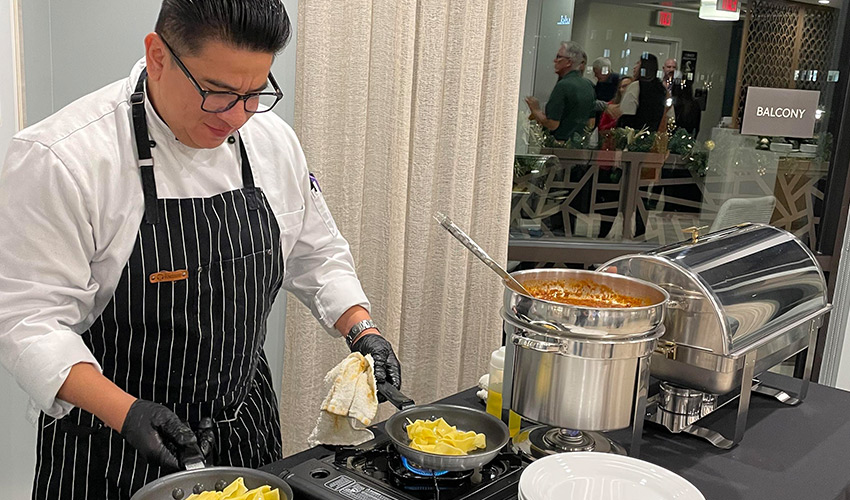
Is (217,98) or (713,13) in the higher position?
(713,13)

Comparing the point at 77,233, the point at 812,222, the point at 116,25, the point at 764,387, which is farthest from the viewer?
the point at 812,222

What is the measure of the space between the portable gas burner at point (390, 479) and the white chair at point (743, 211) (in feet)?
8.61

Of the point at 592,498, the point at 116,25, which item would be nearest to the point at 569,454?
the point at 592,498

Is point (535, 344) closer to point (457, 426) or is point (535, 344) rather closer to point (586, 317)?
point (586, 317)

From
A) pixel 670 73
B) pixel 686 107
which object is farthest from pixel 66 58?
pixel 686 107

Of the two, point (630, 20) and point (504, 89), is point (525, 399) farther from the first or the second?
point (630, 20)

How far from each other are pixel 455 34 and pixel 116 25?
111 centimetres

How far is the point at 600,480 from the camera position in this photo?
4.36 ft

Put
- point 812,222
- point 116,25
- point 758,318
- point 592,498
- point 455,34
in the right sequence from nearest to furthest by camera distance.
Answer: point 592,498, point 758,318, point 116,25, point 455,34, point 812,222

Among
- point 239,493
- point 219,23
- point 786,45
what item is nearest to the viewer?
point 239,493

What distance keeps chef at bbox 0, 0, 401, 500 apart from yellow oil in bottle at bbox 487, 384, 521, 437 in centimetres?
23

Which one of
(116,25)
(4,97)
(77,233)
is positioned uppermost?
(116,25)

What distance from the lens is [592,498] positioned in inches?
50.7

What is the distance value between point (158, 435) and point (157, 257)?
1.23 ft
